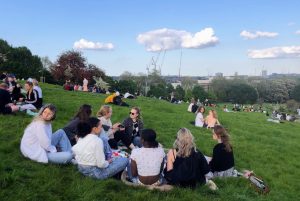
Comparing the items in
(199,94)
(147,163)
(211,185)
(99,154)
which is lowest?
(199,94)

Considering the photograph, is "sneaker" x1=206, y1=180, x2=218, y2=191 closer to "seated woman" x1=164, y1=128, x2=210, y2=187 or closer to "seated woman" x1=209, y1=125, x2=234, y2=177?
"seated woman" x1=164, y1=128, x2=210, y2=187

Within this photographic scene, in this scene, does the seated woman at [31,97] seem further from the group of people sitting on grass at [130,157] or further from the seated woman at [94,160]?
the seated woman at [94,160]

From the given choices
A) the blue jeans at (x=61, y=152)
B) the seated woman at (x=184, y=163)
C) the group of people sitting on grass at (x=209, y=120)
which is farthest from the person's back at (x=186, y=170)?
the group of people sitting on grass at (x=209, y=120)

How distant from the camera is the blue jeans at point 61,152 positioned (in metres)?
8.82

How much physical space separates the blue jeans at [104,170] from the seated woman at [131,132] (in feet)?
11.6

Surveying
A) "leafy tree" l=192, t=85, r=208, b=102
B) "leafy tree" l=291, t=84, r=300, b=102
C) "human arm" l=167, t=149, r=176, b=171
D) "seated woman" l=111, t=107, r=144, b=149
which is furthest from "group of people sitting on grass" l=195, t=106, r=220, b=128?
"leafy tree" l=291, t=84, r=300, b=102

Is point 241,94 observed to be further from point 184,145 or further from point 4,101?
point 184,145

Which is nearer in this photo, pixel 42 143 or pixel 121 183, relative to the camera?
pixel 121 183

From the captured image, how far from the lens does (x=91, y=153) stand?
8.34 m

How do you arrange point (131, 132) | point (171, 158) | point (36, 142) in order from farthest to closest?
point (131, 132) < point (36, 142) < point (171, 158)

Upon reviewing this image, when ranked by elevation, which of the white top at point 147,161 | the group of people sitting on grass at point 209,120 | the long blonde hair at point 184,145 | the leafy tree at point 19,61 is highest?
the leafy tree at point 19,61

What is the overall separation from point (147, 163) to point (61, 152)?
2.04 meters

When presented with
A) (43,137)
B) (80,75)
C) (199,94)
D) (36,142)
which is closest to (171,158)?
(43,137)

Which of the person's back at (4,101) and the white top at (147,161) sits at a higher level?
the person's back at (4,101)
